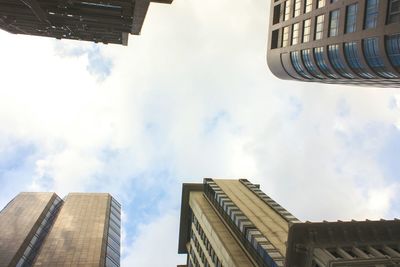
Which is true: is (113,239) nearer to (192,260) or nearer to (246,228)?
(192,260)

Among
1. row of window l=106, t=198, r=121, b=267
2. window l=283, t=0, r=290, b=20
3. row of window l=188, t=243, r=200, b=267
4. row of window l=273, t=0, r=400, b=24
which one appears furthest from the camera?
row of window l=106, t=198, r=121, b=267

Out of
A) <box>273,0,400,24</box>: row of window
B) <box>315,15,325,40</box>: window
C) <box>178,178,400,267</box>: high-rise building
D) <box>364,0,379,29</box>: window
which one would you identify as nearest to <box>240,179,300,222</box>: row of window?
<box>178,178,400,267</box>: high-rise building

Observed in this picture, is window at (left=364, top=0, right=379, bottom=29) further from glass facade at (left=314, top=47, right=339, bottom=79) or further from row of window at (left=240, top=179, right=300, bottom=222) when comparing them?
row of window at (left=240, top=179, right=300, bottom=222)

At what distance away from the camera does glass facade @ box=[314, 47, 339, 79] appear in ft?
210

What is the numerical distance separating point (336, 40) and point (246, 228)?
103ft

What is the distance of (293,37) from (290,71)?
24.0 ft

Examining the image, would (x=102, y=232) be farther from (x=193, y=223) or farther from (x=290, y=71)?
(x=290, y=71)

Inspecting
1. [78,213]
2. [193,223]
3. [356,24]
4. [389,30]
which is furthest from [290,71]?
[78,213]

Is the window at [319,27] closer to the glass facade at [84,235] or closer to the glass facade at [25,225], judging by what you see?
the glass facade at [84,235]

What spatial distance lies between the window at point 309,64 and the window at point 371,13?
15234 millimetres

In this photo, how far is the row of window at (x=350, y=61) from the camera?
49.2 meters

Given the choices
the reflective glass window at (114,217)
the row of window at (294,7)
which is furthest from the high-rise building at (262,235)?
the row of window at (294,7)

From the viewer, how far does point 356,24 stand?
54000 mm

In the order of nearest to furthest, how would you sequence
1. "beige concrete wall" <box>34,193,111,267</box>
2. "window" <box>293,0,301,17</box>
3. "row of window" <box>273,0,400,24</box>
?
→ "row of window" <box>273,0,400,24</box>, "window" <box>293,0,301,17</box>, "beige concrete wall" <box>34,193,111,267</box>
